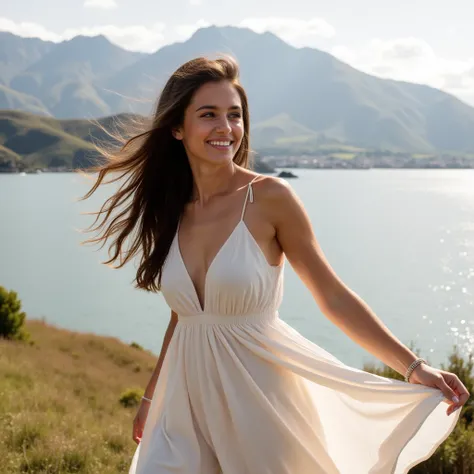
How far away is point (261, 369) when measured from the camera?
8.68 ft

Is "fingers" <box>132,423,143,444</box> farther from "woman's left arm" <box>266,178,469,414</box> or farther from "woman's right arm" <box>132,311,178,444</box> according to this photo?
"woman's left arm" <box>266,178,469,414</box>

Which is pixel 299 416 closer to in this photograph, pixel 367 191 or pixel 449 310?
pixel 449 310

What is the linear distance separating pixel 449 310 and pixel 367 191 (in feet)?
379

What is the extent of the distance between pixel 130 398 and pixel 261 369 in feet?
40.6

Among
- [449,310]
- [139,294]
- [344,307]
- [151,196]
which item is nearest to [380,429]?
[344,307]

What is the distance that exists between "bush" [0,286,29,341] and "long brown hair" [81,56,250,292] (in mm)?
17057

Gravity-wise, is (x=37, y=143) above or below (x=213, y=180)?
above

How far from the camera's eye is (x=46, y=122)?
506 ft

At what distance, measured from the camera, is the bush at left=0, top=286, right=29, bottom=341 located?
19547 millimetres

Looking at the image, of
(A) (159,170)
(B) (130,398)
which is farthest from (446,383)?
(B) (130,398)

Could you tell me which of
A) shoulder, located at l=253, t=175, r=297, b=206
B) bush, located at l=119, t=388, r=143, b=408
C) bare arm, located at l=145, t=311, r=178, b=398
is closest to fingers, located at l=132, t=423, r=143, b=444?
bare arm, located at l=145, t=311, r=178, b=398

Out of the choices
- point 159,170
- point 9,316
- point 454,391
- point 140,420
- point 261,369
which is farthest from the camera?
point 9,316

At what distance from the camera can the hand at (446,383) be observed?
2.47m

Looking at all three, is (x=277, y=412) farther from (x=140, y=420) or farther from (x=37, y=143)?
(x=37, y=143)
